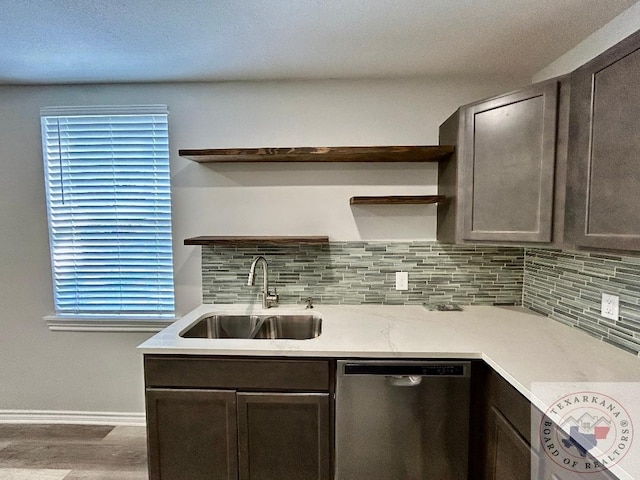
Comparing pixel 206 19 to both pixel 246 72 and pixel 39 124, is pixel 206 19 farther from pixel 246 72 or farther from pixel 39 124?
pixel 39 124

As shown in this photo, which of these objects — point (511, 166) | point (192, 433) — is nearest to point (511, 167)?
point (511, 166)

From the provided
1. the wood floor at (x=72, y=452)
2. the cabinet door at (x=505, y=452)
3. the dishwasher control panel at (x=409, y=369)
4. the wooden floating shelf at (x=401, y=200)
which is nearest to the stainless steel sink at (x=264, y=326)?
the dishwasher control panel at (x=409, y=369)

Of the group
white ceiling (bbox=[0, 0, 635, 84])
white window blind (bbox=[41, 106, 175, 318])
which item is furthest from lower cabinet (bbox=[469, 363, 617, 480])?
white window blind (bbox=[41, 106, 175, 318])

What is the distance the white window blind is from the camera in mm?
2174

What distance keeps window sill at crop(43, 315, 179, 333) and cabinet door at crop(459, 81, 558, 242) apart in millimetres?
2090

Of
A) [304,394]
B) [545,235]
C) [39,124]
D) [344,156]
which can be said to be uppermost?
[39,124]

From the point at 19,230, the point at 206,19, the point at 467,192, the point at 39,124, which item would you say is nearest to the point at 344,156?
the point at 467,192

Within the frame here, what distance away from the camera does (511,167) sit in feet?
5.12

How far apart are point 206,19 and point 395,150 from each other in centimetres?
113

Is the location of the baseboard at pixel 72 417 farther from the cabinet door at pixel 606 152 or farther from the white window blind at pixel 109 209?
the cabinet door at pixel 606 152

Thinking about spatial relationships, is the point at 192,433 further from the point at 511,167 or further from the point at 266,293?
the point at 511,167

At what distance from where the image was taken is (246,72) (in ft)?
6.48

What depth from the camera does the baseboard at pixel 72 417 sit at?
2.30 m

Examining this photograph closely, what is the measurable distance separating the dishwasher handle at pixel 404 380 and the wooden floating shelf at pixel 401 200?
988 millimetres
